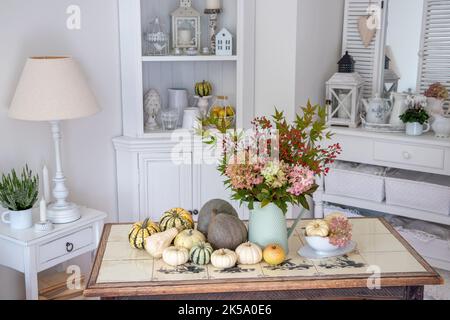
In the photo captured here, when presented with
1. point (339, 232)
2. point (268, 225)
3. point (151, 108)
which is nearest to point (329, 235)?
point (339, 232)

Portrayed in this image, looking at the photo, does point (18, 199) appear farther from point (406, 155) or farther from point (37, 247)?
point (406, 155)

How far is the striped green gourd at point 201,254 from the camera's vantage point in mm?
2100

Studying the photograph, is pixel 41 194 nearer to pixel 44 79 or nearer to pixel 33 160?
pixel 33 160

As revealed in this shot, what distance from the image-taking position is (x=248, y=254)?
210 centimetres

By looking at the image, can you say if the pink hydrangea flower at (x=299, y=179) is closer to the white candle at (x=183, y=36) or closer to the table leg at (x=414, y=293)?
the table leg at (x=414, y=293)

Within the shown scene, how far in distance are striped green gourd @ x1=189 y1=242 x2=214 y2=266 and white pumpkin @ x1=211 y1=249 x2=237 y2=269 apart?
22 mm

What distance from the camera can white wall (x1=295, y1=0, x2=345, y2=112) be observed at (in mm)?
3533

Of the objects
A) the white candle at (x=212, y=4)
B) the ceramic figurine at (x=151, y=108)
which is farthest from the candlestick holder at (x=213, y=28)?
the ceramic figurine at (x=151, y=108)

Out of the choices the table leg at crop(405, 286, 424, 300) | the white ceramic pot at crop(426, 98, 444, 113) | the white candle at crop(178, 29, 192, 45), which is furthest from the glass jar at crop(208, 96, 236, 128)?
the table leg at crop(405, 286, 424, 300)

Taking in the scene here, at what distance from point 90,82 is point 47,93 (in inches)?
26.9

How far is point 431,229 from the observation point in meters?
3.55

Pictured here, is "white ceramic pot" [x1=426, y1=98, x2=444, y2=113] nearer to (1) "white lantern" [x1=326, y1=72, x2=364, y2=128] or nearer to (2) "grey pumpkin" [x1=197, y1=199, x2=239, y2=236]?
(1) "white lantern" [x1=326, y1=72, x2=364, y2=128]

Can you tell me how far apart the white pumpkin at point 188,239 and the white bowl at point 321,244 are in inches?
14.7
